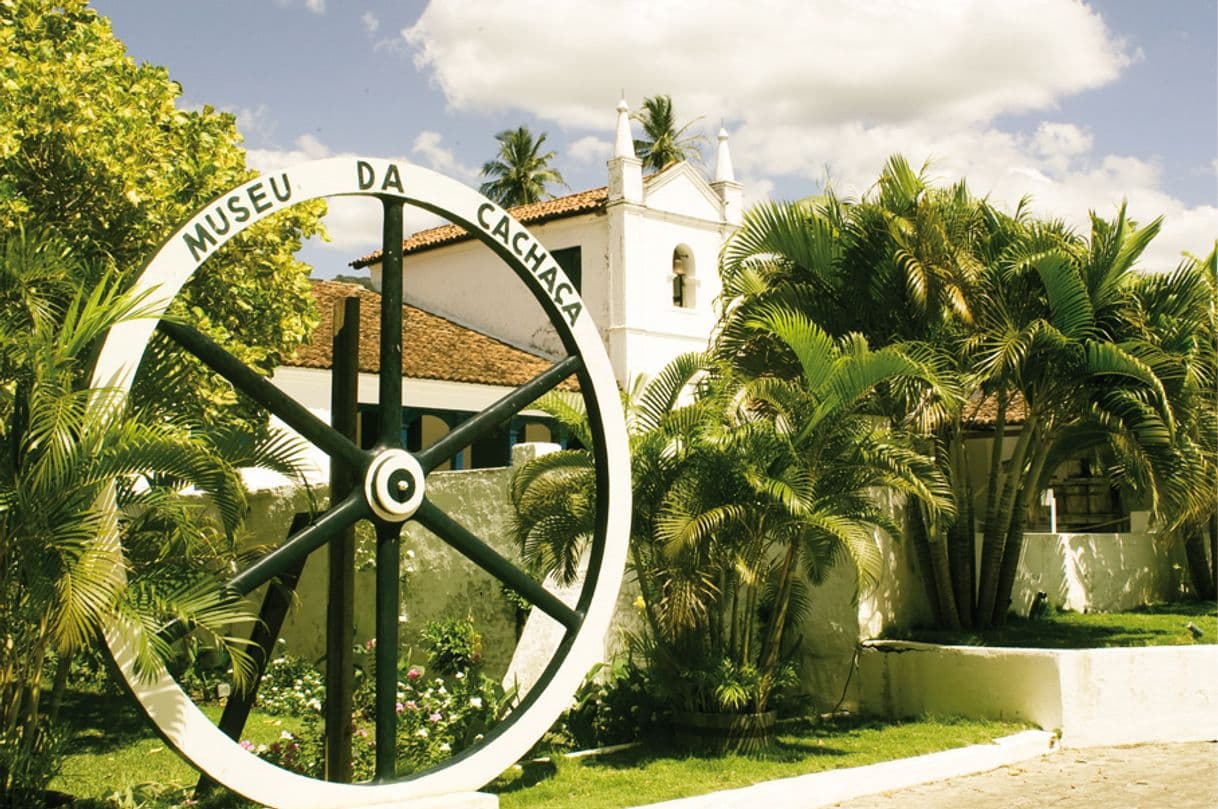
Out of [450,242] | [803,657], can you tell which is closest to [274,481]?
[803,657]

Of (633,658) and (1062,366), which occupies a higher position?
(1062,366)

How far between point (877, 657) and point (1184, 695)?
96.1 inches

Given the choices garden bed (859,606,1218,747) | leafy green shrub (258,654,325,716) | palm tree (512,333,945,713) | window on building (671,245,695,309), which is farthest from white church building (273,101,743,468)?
palm tree (512,333,945,713)

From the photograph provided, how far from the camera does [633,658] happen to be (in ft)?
34.0

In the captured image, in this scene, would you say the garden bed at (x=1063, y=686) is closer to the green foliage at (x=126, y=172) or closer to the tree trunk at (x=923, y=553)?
the tree trunk at (x=923, y=553)

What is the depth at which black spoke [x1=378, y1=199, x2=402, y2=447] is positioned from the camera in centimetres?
651

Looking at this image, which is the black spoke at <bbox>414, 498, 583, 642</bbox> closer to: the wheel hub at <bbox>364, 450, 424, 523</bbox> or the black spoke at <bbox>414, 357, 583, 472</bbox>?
the wheel hub at <bbox>364, 450, 424, 523</bbox>

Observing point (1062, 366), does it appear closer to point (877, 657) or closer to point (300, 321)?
point (877, 657)

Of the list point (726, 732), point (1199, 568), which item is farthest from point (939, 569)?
point (1199, 568)

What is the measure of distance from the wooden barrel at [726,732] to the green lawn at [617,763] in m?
0.13

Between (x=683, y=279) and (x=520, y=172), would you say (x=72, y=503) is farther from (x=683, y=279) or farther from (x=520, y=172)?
(x=520, y=172)

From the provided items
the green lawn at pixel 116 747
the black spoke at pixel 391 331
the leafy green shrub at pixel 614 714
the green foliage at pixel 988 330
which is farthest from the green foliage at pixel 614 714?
the black spoke at pixel 391 331

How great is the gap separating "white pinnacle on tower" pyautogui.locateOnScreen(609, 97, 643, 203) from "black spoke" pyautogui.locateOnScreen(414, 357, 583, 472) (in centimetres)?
1614

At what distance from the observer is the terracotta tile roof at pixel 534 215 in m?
23.9
